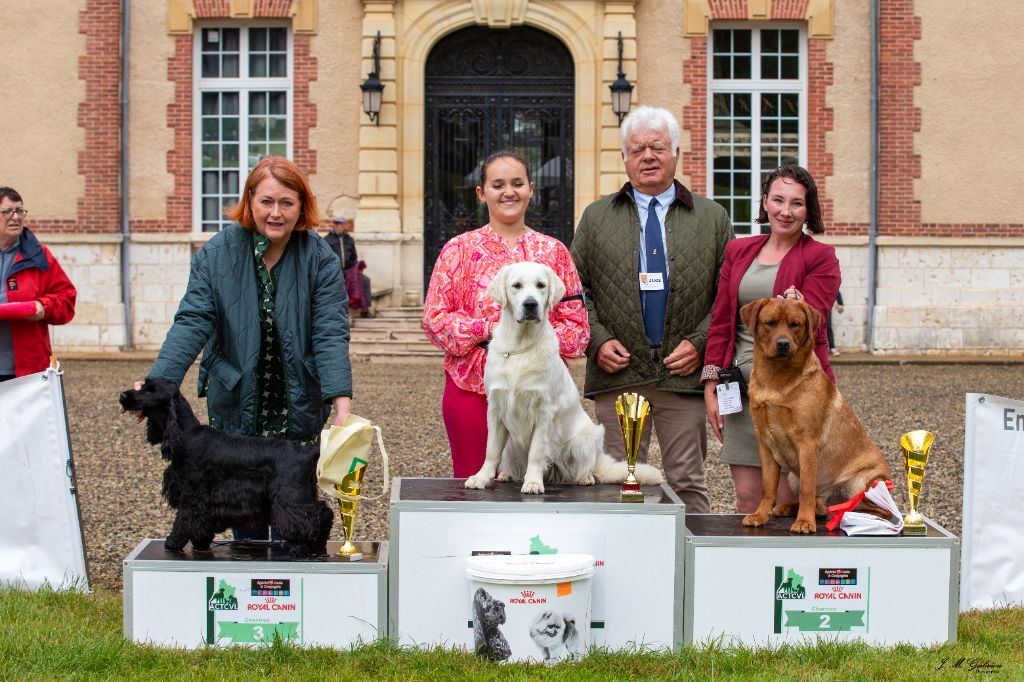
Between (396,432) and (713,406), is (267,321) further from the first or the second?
(396,432)

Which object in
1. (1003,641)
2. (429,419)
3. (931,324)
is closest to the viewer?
(1003,641)

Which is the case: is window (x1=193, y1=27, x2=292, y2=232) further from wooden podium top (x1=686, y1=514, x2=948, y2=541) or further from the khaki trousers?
wooden podium top (x1=686, y1=514, x2=948, y2=541)

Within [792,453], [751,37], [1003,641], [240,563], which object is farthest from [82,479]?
[751,37]

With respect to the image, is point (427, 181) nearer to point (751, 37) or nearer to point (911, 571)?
point (751, 37)

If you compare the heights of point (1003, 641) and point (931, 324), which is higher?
point (931, 324)

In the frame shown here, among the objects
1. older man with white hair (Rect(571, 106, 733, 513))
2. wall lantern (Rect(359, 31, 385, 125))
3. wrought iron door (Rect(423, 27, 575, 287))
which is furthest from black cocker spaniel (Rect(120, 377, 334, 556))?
wrought iron door (Rect(423, 27, 575, 287))

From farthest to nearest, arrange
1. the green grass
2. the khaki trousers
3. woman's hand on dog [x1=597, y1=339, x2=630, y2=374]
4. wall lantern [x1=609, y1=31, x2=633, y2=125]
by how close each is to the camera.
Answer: wall lantern [x1=609, y1=31, x2=633, y2=125]
the khaki trousers
woman's hand on dog [x1=597, y1=339, x2=630, y2=374]
the green grass

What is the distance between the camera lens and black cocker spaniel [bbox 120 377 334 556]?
12.5 ft

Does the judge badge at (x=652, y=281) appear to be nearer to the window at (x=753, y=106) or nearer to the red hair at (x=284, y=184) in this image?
the red hair at (x=284, y=184)

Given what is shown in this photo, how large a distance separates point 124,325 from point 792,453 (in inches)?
529

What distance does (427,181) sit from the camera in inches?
642

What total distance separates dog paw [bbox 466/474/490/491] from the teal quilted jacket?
527 mm

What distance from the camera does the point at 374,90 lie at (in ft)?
50.5

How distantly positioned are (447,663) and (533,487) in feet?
2.07
